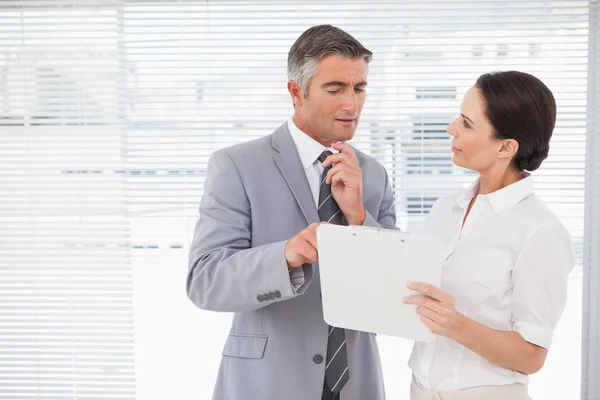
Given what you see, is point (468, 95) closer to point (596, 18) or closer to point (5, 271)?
point (596, 18)

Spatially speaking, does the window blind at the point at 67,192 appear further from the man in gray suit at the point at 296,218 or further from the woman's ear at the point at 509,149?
the woman's ear at the point at 509,149

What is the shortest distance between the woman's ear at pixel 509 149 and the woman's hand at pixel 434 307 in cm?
42

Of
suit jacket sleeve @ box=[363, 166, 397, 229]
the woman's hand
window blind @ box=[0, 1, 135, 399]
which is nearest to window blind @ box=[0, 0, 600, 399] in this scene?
window blind @ box=[0, 1, 135, 399]

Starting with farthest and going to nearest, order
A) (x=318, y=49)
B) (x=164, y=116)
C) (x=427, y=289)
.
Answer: (x=164, y=116), (x=318, y=49), (x=427, y=289)

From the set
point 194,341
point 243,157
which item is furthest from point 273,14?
point 194,341

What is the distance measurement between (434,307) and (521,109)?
53 centimetres

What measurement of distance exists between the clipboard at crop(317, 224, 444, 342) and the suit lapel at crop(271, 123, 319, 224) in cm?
33

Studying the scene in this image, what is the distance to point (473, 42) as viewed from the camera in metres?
2.85

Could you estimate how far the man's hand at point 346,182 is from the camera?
1468 millimetres

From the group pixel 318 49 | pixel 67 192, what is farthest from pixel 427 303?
pixel 67 192

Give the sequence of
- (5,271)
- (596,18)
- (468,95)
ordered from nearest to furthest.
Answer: (468,95) < (596,18) < (5,271)

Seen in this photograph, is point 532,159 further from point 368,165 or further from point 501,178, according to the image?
point 368,165

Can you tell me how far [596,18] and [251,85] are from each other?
5.80 feet

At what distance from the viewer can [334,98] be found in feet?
5.26
